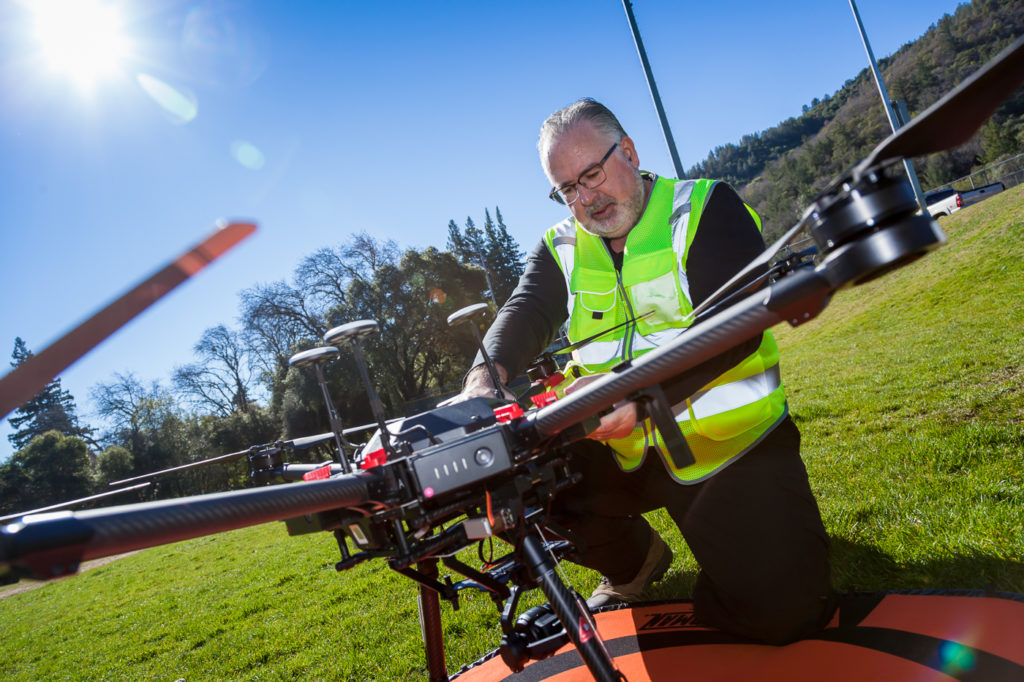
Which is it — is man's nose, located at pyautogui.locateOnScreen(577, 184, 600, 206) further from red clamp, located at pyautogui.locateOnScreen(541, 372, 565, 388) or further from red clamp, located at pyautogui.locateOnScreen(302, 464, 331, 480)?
red clamp, located at pyautogui.locateOnScreen(302, 464, 331, 480)

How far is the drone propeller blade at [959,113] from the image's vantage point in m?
0.83

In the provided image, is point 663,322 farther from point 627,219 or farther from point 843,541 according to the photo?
point 843,541

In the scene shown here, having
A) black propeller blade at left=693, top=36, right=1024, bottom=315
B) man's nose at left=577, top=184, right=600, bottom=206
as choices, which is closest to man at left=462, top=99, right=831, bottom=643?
man's nose at left=577, top=184, right=600, bottom=206

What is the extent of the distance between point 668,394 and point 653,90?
26.3 feet

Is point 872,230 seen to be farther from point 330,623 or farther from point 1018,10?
point 1018,10

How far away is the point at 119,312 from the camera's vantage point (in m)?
0.87

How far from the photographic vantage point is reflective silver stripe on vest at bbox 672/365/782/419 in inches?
99.3

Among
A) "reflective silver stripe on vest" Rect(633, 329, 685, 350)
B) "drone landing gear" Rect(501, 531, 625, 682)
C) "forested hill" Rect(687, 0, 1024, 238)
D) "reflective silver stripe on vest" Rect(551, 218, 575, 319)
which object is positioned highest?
"forested hill" Rect(687, 0, 1024, 238)

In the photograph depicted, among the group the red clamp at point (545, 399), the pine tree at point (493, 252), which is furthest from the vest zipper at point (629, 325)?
the pine tree at point (493, 252)

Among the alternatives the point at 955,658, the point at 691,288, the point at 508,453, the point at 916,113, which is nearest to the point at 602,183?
the point at 691,288

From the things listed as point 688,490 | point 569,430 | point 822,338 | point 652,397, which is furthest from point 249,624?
point 822,338

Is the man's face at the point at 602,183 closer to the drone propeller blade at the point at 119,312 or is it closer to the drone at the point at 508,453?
the drone at the point at 508,453

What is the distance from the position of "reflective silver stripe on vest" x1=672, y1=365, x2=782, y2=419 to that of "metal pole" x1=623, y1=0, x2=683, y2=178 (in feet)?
22.3

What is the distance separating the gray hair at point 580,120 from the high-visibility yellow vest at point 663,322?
1.30 feet
